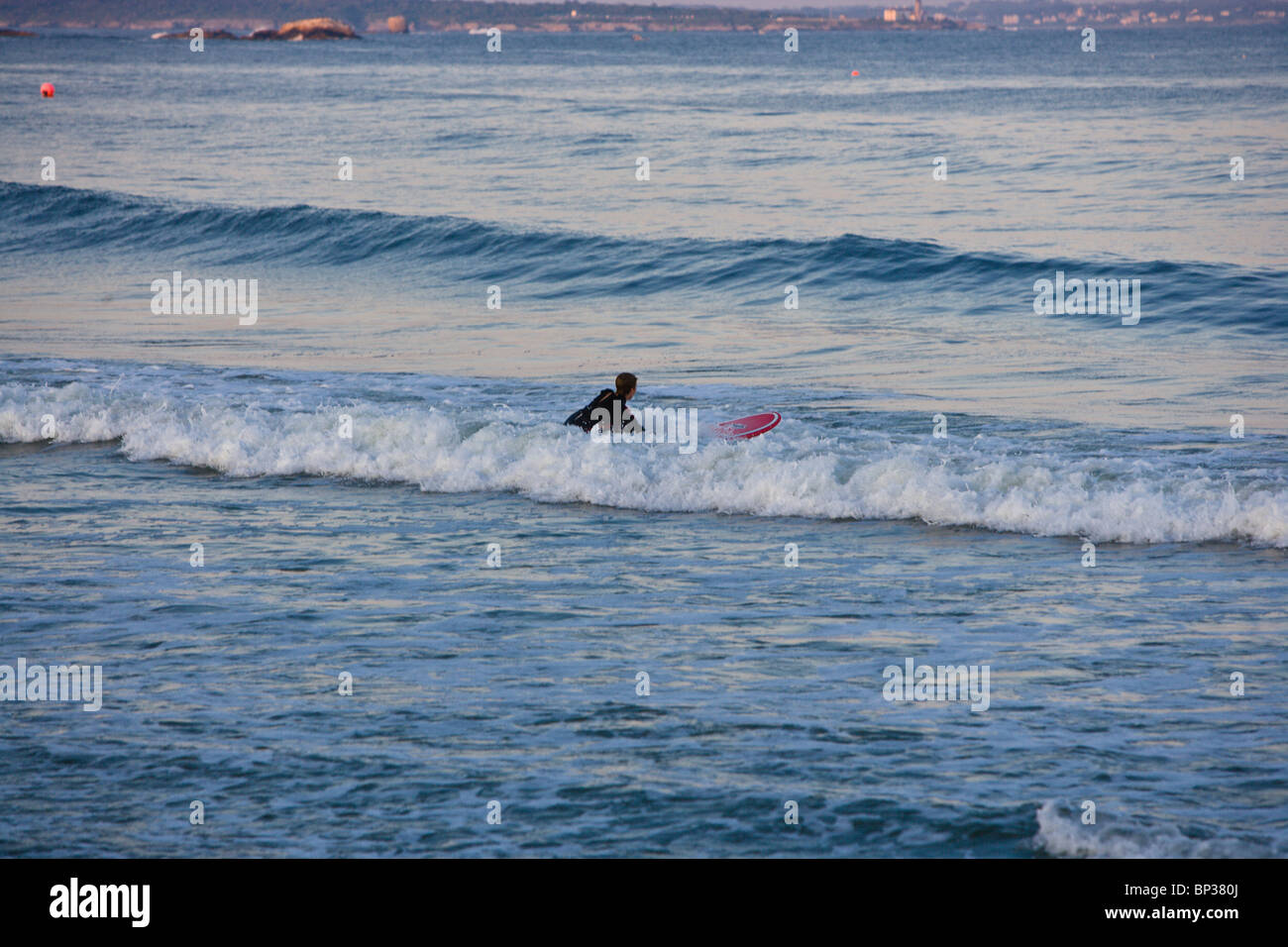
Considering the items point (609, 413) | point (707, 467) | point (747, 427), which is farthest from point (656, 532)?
point (747, 427)

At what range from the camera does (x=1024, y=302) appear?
2266 centimetres

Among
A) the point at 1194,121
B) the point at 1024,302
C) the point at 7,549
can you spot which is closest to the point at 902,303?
the point at 1024,302

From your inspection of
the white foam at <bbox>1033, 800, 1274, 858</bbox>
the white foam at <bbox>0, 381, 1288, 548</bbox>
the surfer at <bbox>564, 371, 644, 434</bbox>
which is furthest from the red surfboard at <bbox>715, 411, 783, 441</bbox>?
the white foam at <bbox>1033, 800, 1274, 858</bbox>

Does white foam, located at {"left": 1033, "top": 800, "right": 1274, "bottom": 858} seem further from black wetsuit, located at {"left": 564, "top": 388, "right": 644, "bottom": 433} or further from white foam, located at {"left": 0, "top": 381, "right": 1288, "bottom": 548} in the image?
black wetsuit, located at {"left": 564, "top": 388, "right": 644, "bottom": 433}

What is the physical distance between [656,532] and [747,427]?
9.24ft

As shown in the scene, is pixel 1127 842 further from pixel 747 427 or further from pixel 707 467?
pixel 747 427

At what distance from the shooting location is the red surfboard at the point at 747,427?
45.6 ft

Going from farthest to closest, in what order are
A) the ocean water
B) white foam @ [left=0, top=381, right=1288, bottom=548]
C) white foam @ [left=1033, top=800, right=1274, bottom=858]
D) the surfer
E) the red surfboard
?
the red surfboard
the surfer
white foam @ [left=0, top=381, right=1288, bottom=548]
the ocean water
white foam @ [left=1033, top=800, right=1274, bottom=858]

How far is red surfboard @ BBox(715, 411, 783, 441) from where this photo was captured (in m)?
13.9

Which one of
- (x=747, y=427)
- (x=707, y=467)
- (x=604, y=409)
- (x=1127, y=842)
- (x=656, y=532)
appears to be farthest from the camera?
(x=747, y=427)

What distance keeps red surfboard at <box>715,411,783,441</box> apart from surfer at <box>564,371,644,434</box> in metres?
0.97

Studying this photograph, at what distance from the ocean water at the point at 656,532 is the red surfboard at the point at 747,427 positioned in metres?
0.22

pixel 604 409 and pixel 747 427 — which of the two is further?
pixel 747 427

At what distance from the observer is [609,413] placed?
13.6 metres
